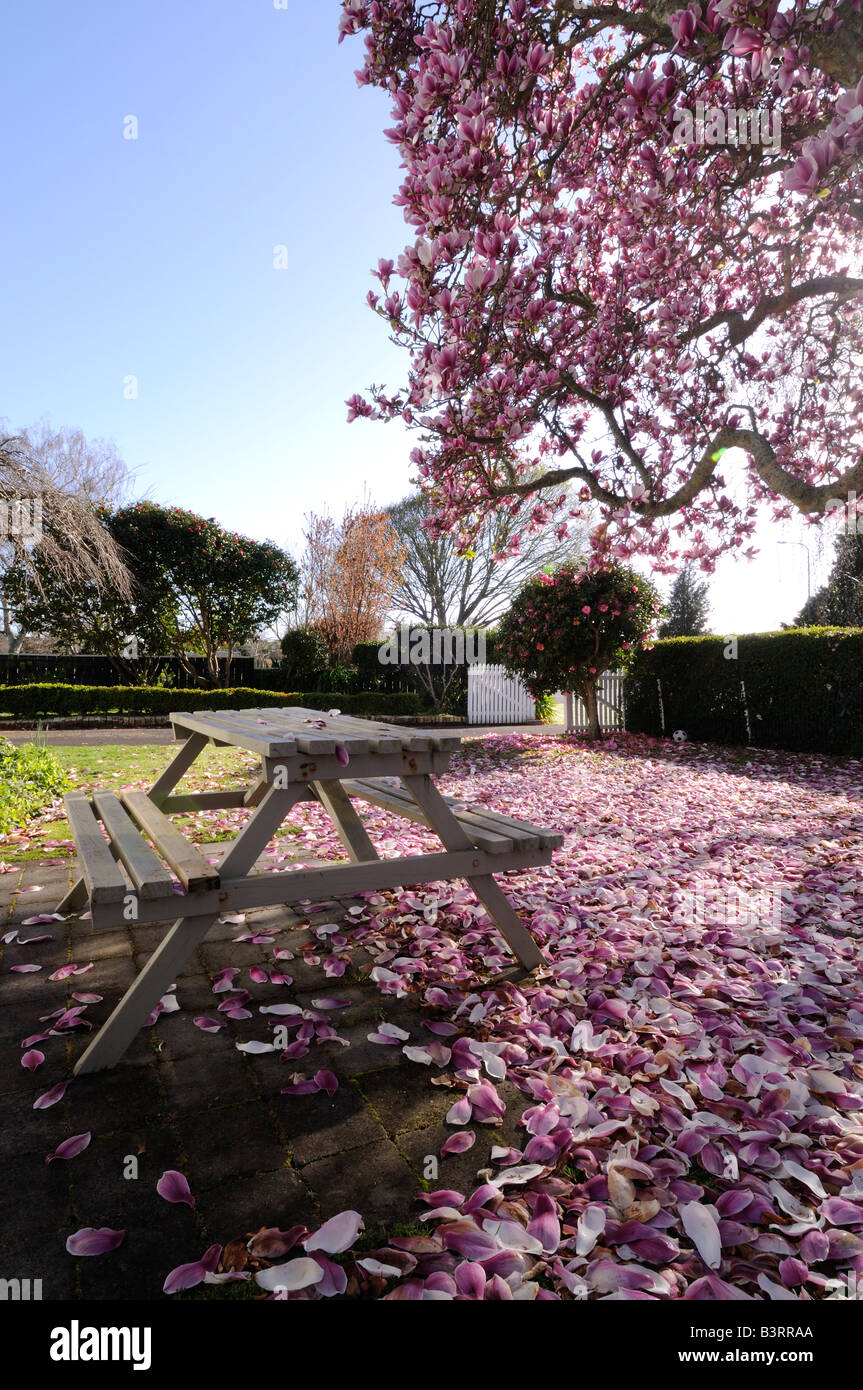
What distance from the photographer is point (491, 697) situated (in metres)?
17.1

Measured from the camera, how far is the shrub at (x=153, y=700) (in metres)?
14.2

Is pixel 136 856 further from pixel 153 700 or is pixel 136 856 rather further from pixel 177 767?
pixel 153 700

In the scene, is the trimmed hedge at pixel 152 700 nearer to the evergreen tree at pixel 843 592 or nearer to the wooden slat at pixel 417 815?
the wooden slat at pixel 417 815

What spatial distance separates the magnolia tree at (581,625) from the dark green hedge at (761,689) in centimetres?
115

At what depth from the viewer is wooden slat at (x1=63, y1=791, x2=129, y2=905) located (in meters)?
1.92


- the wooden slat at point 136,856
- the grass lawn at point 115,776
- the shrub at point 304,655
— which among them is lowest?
the grass lawn at point 115,776

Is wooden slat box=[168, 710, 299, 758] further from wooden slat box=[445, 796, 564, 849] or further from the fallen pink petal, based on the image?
the fallen pink petal

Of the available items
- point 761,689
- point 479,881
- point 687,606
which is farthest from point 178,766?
point 687,606

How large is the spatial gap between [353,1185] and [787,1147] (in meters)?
1.17

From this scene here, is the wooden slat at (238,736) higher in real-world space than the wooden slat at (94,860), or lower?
higher

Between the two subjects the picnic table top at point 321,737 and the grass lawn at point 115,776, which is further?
the grass lawn at point 115,776

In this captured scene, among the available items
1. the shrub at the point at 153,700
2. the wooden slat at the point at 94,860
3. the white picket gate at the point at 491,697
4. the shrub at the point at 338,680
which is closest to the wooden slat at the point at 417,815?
the wooden slat at the point at 94,860

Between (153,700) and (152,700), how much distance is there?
0.07 feet
